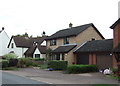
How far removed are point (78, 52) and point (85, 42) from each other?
3875 mm

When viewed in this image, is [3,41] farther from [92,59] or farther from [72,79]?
[72,79]

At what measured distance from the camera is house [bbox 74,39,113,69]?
28.8 meters

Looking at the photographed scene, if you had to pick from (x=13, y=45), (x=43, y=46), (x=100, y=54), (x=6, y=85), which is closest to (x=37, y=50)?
(x=43, y=46)

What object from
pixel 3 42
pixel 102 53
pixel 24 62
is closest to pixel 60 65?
pixel 102 53

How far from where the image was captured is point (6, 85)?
14.9m

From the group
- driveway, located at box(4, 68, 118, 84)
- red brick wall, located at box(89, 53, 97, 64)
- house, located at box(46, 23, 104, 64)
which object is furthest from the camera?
house, located at box(46, 23, 104, 64)

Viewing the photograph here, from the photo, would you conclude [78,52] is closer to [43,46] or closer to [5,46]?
[43,46]

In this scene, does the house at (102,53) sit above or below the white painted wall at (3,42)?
below

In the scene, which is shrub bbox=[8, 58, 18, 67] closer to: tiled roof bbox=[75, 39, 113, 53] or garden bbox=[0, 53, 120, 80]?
garden bbox=[0, 53, 120, 80]

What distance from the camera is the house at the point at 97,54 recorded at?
28.8 metres

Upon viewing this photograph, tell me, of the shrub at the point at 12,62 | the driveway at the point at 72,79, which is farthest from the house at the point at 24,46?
the driveway at the point at 72,79

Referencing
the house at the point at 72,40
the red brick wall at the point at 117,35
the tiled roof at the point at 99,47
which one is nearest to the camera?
the red brick wall at the point at 117,35

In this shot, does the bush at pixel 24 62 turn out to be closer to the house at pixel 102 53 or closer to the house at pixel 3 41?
the house at pixel 102 53

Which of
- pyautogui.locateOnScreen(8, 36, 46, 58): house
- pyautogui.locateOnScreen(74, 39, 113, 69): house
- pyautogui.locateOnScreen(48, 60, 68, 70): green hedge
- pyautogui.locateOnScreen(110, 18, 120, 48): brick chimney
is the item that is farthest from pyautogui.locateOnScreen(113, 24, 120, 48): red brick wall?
pyautogui.locateOnScreen(8, 36, 46, 58): house
